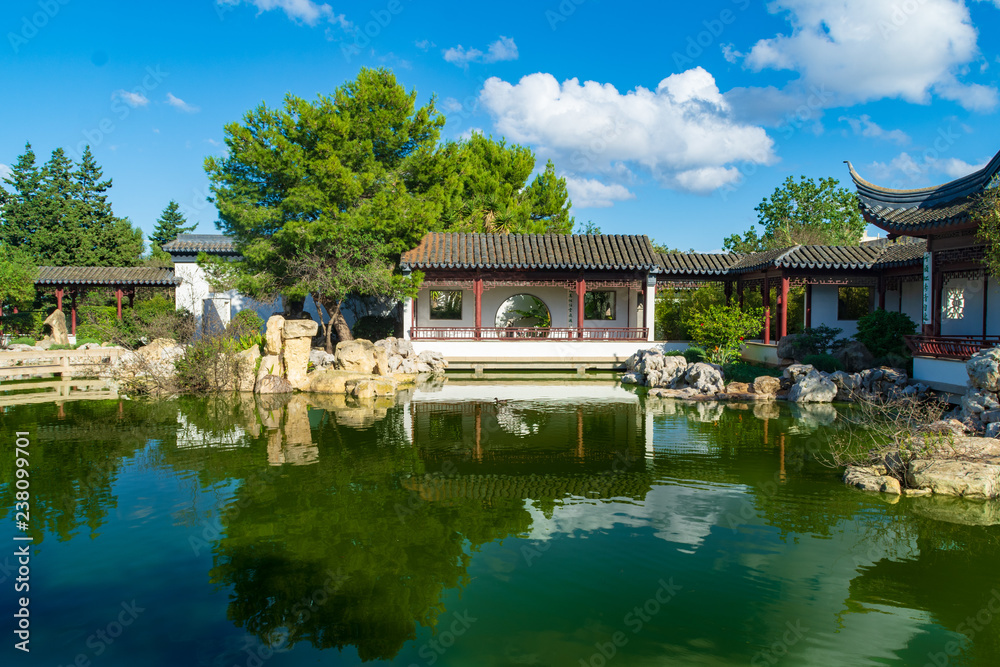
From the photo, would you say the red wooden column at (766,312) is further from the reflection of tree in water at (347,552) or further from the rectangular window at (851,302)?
the reflection of tree in water at (347,552)

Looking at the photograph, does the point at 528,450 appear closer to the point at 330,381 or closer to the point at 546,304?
the point at 330,381

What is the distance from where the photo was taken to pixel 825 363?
47.7 feet

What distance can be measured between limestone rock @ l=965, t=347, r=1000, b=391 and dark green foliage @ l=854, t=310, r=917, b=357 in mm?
5305

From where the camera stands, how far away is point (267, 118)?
17969 mm

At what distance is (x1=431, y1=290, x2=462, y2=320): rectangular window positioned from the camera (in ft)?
72.3

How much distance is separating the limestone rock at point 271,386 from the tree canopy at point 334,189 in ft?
13.5

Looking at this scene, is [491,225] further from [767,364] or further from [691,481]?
[691,481]

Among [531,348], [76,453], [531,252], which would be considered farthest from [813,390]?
[76,453]

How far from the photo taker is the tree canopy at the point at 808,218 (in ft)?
107

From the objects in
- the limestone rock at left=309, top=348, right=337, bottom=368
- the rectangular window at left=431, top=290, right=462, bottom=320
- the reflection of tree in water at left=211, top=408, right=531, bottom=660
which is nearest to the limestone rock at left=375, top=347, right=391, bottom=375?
the limestone rock at left=309, top=348, right=337, bottom=368

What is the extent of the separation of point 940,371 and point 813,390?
2337mm

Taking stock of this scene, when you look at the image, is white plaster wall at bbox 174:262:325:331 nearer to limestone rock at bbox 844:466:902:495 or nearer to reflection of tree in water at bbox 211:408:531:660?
reflection of tree in water at bbox 211:408:531:660

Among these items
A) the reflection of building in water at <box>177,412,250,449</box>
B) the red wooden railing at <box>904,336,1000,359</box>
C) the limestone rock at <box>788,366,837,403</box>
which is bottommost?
the reflection of building in water at <box>177,412,250,449</box>

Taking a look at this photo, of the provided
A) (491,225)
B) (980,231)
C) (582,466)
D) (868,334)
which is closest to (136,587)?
(582,466)
